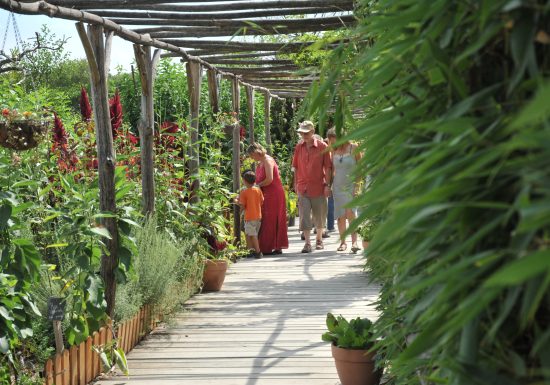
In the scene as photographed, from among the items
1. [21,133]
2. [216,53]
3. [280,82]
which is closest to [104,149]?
[21,133]

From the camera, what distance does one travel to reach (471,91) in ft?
3.93

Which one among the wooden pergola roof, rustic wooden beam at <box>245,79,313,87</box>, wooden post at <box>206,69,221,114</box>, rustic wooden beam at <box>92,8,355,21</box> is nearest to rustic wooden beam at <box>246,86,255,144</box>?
rustic wooden beam at <box>245,79,313,87</box>

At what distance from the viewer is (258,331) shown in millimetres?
5758

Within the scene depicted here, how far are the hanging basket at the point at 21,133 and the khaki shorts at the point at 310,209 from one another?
249 inches

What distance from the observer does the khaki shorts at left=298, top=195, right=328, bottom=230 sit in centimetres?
983

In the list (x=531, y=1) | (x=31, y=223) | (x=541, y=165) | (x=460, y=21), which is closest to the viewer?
(x=541, y=165)

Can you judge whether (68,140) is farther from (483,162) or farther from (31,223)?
(483,162)

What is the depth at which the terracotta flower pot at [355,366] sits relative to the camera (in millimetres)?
3961

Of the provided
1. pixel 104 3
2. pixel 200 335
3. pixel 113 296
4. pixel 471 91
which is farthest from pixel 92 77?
pixel 471 91

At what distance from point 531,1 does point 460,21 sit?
157 mm

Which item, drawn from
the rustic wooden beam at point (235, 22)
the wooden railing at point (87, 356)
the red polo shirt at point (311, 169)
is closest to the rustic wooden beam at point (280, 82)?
the red polo shirt at point (311, 169)

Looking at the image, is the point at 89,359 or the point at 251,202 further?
the point at 251,202

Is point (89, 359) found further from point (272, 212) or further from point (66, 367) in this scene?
point (272, 212)

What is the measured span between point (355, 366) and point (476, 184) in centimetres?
309
